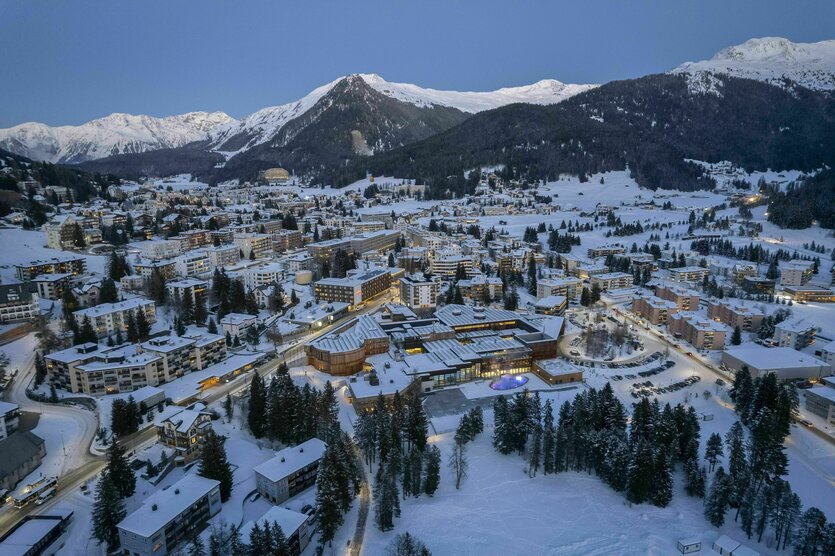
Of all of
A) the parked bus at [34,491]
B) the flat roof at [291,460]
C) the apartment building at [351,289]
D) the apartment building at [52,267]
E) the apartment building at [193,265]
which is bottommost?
the flat roof at [291,460]

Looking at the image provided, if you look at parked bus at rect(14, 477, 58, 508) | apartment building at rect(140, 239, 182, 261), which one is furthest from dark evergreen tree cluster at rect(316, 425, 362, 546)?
apartment building at rect(140, 239, 182, 261)

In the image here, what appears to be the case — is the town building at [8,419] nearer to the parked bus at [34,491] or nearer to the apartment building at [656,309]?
the parked bus at [34,491]

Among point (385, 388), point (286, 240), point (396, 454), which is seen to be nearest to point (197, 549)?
point (396, 454)

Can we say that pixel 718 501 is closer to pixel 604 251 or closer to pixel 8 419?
pixel 8 419

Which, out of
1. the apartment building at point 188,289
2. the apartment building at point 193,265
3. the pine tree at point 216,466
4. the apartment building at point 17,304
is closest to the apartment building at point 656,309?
the pine tree at point 216,466

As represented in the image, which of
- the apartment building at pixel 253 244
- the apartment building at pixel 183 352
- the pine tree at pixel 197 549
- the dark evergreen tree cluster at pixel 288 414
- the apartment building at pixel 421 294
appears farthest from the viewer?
the apartment building at pixel 253 244

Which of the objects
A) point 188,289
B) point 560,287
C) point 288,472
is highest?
point 188,289

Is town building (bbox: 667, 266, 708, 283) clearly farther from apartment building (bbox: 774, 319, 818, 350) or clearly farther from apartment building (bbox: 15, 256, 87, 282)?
apartment building (bbox: 15, 256, 87, 282)
